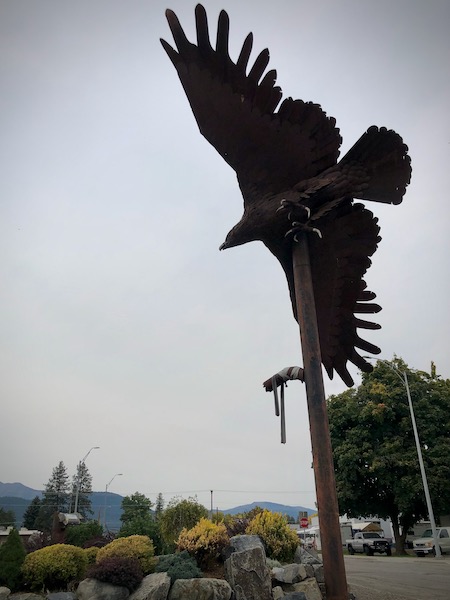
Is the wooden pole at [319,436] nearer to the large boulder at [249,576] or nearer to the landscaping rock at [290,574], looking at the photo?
the large boulder at [249,576]

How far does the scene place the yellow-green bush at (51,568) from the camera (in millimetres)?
7668

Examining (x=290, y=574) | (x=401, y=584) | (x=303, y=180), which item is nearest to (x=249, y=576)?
(x=290, y=574)

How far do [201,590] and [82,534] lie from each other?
16.2ft

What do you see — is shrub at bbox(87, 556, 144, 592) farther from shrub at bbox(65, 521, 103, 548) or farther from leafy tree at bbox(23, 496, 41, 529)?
leafy tree at bbox(23, 496, 41, 529)

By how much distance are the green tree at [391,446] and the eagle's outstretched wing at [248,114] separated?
1733 centimetres

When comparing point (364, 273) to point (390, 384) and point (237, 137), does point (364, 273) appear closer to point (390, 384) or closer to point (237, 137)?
point (237, 137)

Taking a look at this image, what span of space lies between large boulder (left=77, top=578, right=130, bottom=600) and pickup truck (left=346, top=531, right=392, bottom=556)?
76.7 feet

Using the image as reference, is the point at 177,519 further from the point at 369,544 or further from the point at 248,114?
the point at 369,544

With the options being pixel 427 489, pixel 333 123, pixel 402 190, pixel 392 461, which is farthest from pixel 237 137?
pixel 392 461

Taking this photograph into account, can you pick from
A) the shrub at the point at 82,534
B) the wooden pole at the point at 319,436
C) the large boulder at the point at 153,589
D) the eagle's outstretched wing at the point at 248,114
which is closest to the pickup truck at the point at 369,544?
the shrub at the point at 82,534

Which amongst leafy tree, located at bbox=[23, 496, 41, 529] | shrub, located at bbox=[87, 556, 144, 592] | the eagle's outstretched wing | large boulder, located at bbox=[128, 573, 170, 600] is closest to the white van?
large boulder, located at bbox=[128, 573, 170, 600]

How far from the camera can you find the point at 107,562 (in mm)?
7137

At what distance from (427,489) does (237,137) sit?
18232mm

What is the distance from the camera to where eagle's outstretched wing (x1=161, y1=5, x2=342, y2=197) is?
5.34m
